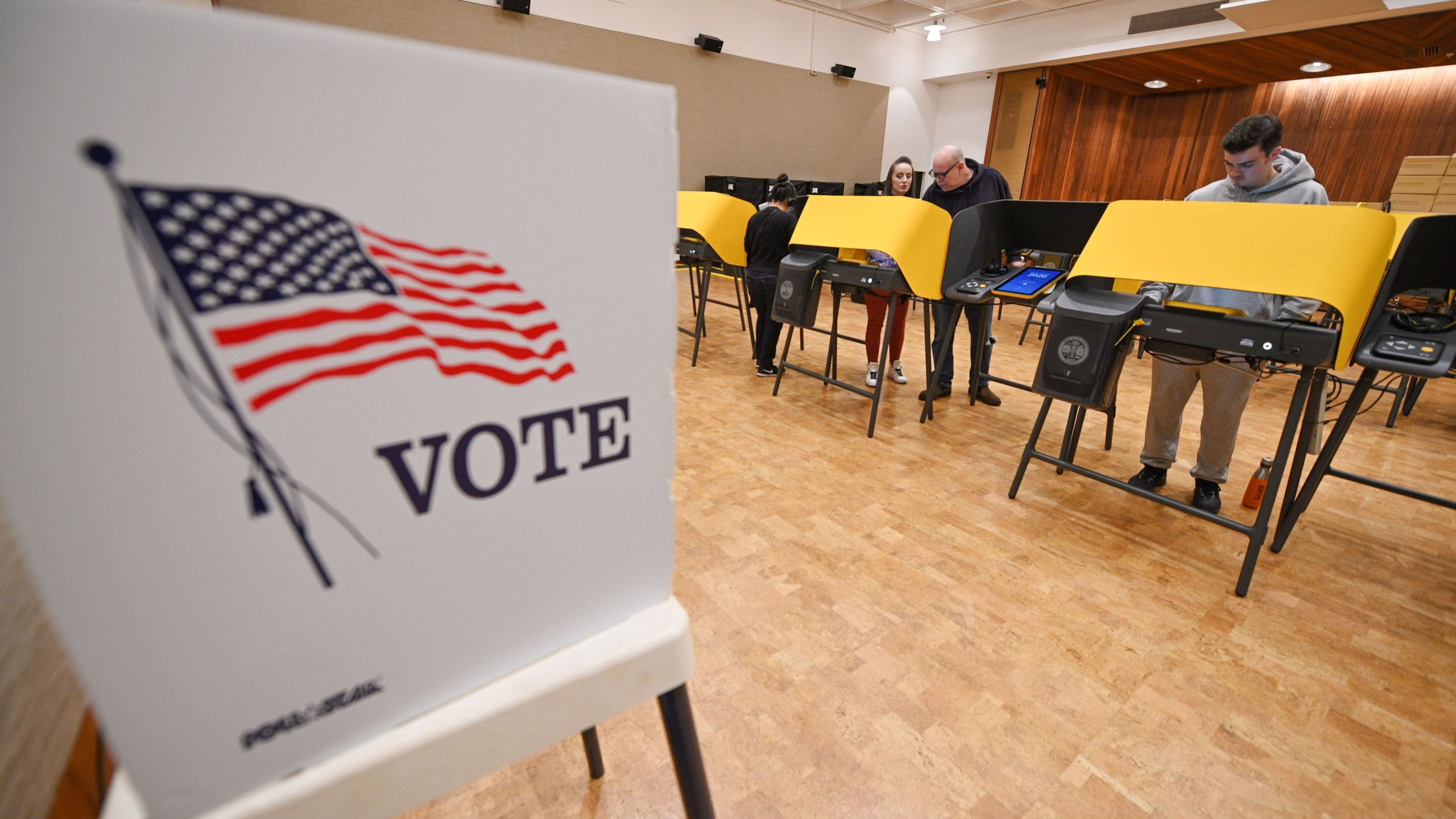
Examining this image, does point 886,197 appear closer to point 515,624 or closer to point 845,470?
point 845,470

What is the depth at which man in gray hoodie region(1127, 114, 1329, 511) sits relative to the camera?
1974 mm

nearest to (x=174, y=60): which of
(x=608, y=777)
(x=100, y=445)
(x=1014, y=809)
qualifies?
(x=100, y=445)

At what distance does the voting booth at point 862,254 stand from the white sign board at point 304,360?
2.41 metres

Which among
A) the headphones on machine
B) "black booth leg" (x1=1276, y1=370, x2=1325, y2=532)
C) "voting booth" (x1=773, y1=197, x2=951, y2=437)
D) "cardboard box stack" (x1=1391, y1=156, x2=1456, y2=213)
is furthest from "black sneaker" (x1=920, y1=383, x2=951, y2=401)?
"cardboard box stack" (x1=1391, y1=156, x2=1456, y2=213)

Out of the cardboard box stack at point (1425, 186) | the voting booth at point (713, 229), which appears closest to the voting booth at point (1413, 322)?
the voting booth at point (713, 229)

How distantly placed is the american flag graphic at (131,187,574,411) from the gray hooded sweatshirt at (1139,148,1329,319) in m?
2.21

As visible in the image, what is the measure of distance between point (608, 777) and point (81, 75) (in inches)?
50.1

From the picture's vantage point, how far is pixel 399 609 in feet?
1.27

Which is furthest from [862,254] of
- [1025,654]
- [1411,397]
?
[1411,397]

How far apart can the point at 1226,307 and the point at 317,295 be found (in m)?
2.53

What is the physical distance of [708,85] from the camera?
759cm

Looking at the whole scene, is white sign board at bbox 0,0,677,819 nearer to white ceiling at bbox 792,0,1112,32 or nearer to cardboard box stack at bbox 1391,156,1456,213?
cardboard box stack at bbox 1391,156,1456,213

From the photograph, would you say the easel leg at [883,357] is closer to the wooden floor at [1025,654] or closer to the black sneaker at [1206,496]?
the wooden floor at [1025,654]

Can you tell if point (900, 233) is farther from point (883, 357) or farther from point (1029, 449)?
point (1029, 449)
